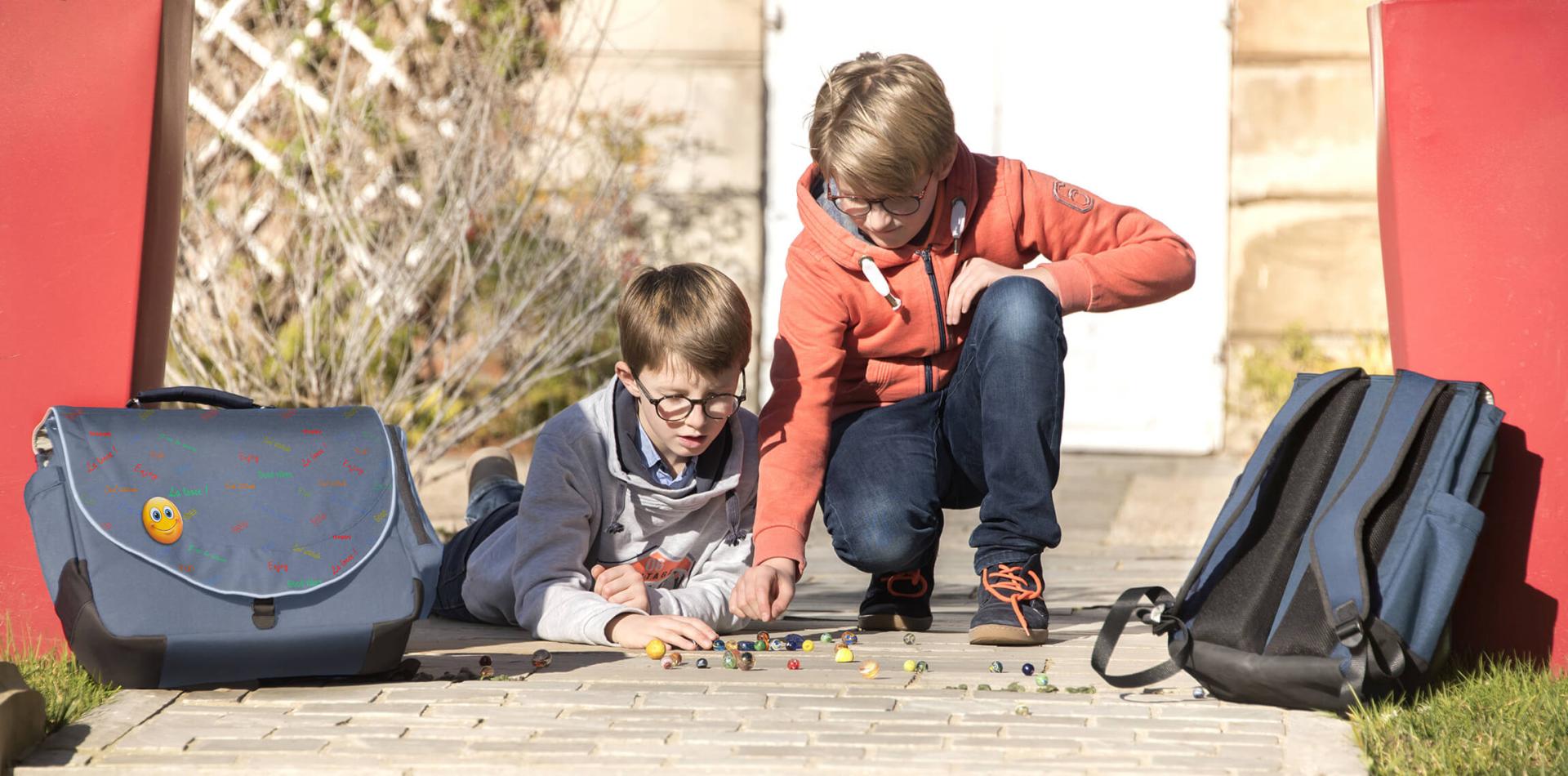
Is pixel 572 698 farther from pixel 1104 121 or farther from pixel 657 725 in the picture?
pixel 1104 121

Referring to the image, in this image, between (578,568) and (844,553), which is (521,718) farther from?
(844,553)

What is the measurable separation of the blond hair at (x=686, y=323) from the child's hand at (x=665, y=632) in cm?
45

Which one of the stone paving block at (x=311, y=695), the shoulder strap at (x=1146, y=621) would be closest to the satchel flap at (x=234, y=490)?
the stone paving block at (x=311, y=695)

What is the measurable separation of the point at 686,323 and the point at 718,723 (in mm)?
877

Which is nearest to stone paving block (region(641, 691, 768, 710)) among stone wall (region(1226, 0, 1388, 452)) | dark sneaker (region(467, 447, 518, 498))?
dark sneaker (region(467, 447, 518, 498))

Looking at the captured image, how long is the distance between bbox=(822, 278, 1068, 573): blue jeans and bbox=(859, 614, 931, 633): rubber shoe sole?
3.9 inches

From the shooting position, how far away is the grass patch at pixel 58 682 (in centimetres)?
209

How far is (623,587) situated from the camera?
8.99 feet

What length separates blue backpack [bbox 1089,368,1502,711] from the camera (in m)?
2.11

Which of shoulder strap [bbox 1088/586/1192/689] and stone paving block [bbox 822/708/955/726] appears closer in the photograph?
stone paving block [bbox 822/708/955/726]

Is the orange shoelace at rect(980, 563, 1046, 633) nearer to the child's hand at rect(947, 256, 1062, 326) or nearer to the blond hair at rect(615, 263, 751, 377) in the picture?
the child's hand at rect(947, 256, 1062, 326)

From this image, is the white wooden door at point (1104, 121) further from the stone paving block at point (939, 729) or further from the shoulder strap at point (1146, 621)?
the stone paving block at point (939, 729)

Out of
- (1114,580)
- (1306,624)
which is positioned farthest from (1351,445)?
(1114,580)

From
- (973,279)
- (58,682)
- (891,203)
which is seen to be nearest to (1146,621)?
(973,279)
